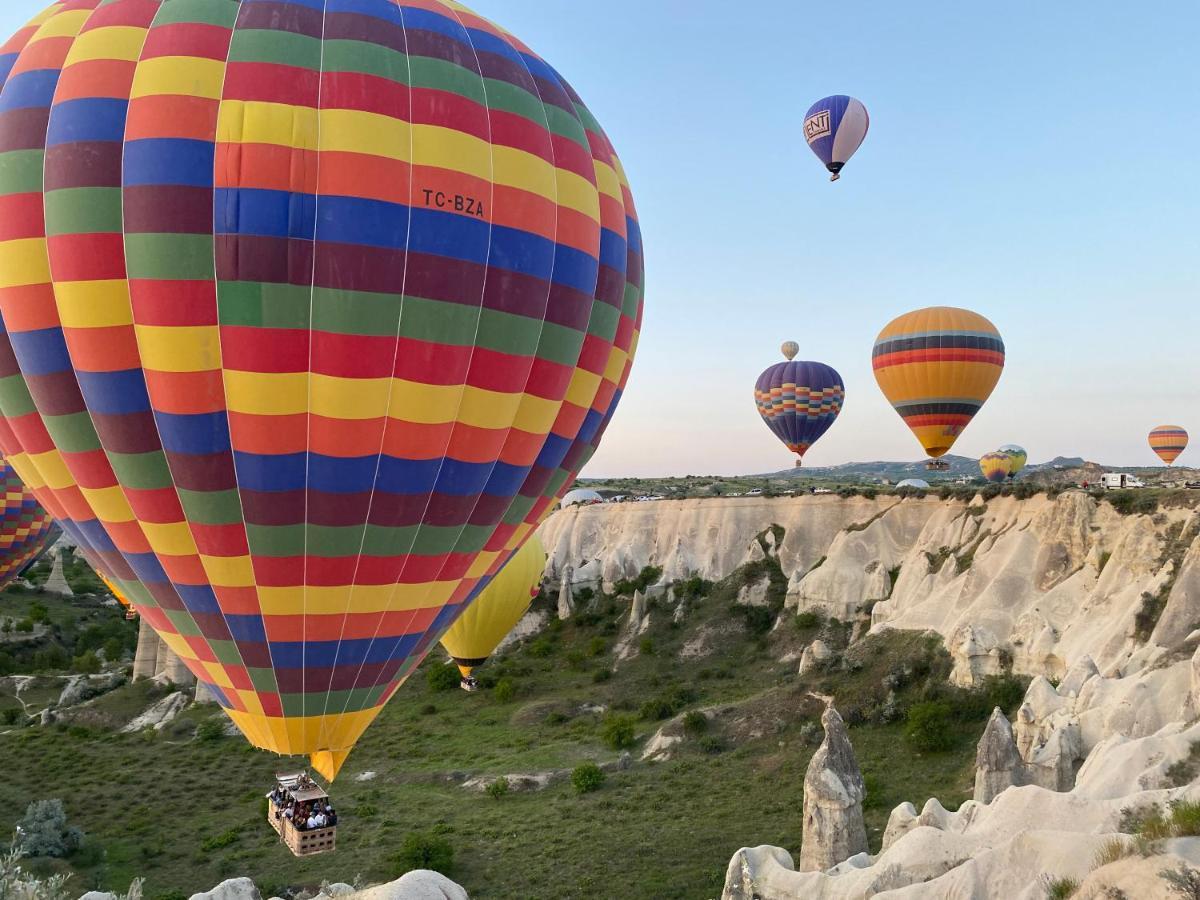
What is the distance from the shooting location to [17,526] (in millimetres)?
46812

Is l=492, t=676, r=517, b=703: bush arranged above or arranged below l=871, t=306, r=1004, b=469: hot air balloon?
below

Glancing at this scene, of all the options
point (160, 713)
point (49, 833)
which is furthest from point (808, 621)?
point (160, 713)

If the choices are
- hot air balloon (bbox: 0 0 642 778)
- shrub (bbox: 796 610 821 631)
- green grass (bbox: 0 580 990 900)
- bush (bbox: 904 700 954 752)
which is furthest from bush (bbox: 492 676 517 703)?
hot air balloon (bbox: 0 0 642 778)

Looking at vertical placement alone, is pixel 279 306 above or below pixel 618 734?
above

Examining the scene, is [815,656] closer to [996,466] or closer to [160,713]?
[160,713]

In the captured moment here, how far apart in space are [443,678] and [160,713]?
16.2 metres

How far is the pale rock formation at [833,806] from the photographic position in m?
16.9

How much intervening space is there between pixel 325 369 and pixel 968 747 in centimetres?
2393

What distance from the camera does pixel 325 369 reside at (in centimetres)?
1031

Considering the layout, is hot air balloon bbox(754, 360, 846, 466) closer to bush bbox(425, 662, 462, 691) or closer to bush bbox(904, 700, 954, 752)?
bush bbox(425, 662, 462, 691)

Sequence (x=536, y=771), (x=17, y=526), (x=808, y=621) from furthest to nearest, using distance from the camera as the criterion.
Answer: (x=17, y=526), (x=808, y=621), (x=536, y=771)

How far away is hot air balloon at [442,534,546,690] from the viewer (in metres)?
35.6

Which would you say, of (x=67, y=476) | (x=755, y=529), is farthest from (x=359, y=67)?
(x=755, y=529)

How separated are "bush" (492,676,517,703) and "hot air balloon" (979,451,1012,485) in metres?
44.5
